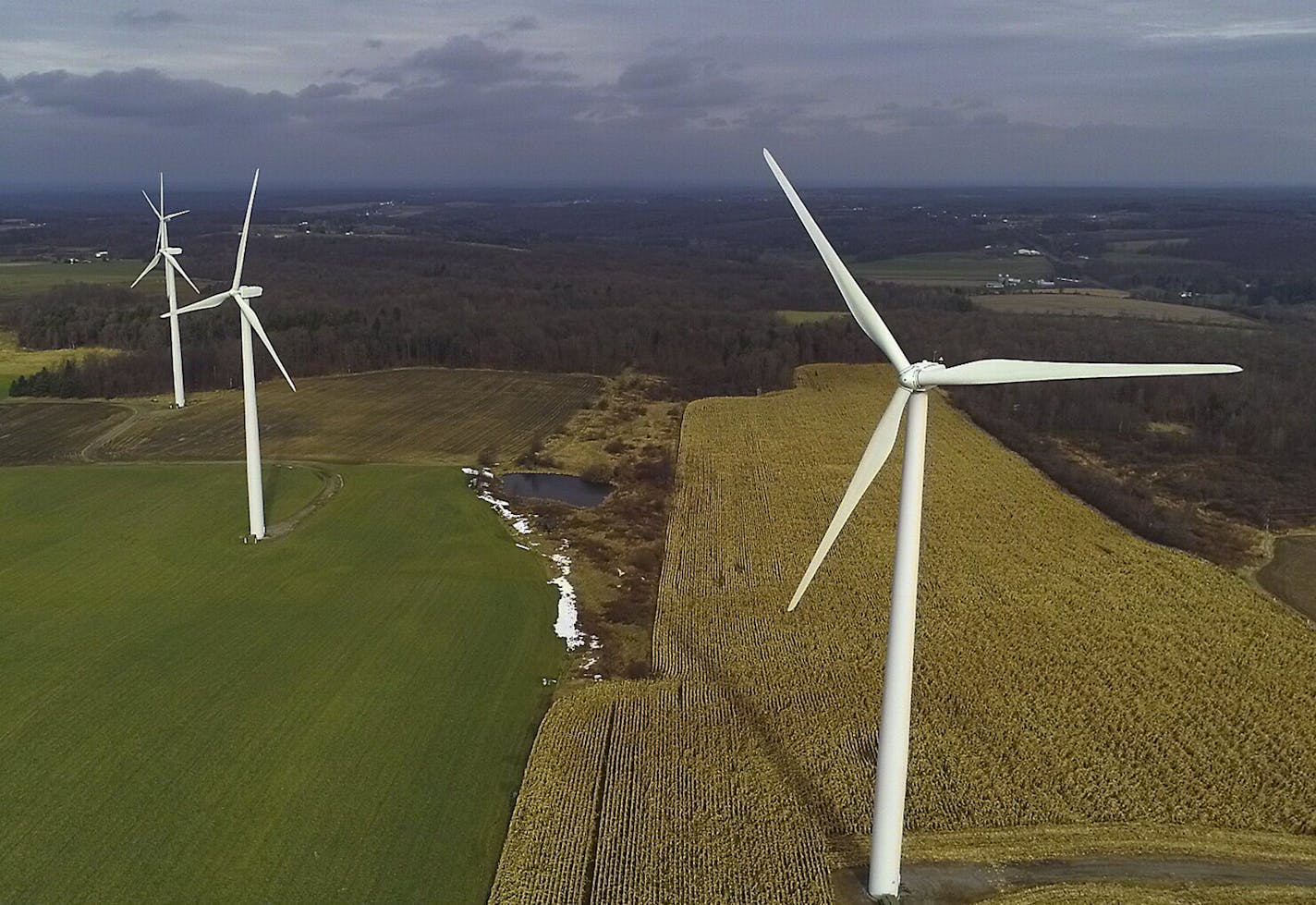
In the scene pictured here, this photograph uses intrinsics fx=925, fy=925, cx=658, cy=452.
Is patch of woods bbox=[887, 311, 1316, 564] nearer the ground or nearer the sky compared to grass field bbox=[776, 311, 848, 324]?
nearer the ground

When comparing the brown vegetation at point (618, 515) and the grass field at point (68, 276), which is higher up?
the grass field at point (68, 276)

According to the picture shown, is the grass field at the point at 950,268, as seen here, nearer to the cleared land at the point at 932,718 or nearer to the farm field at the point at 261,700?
the cleared land at the point at 932,718

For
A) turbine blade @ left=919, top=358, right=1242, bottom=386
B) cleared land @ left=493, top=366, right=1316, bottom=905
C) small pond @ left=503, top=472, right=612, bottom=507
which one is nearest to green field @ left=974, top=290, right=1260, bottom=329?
cleared land @ left=493, top=366, right=1316, bottom=905

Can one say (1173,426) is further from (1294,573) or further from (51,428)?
(51,428)

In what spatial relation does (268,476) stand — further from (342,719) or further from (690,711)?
(690,711)

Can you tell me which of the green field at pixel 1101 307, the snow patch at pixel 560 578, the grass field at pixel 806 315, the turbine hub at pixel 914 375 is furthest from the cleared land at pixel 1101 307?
the turbine hub at pixel 914 375

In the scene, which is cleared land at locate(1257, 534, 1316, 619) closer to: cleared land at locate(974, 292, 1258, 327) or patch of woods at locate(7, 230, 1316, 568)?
patch of woods at locate(7, 230, 1316, 568)
